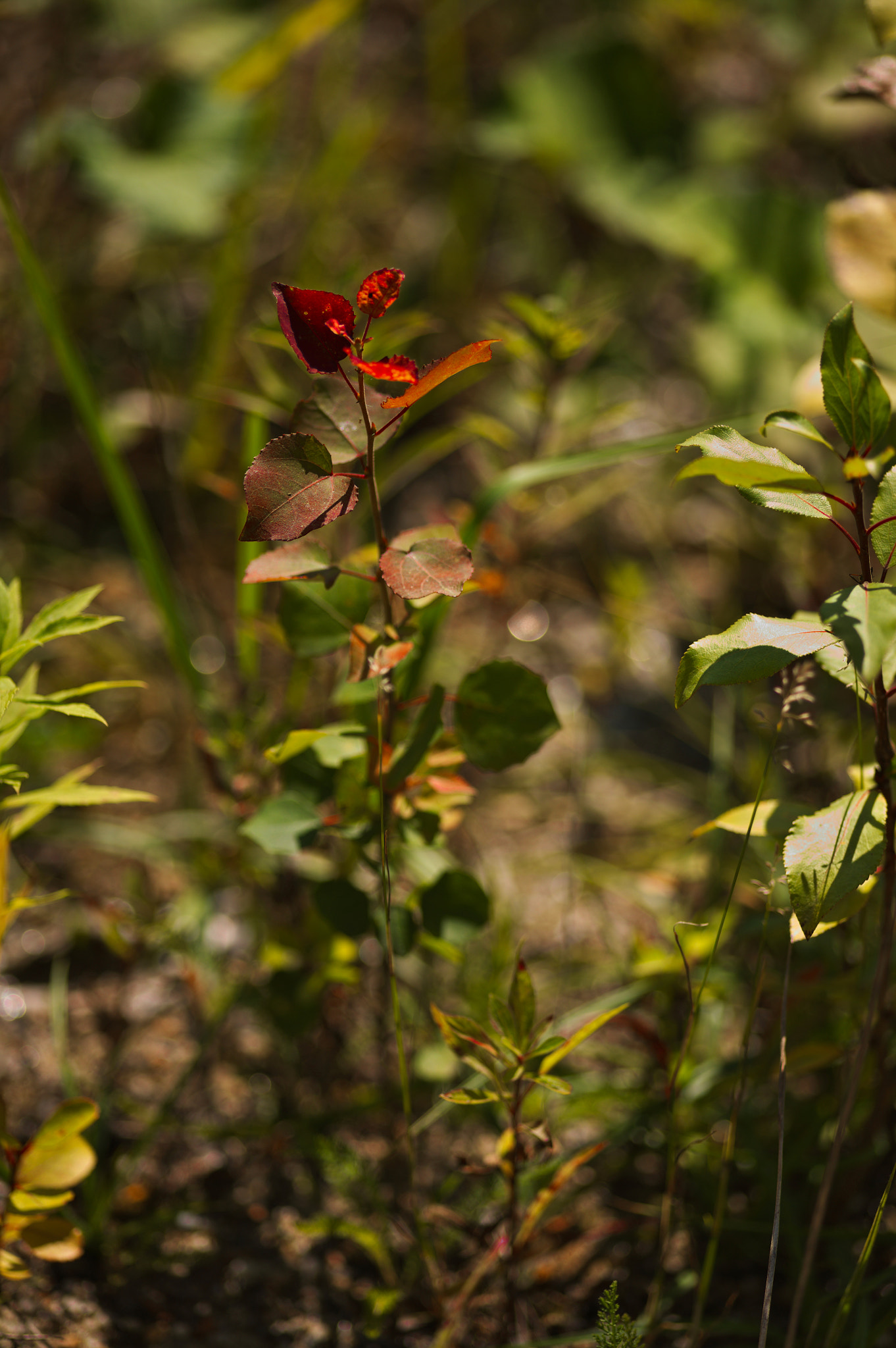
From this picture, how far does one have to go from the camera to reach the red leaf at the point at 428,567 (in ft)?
2.31

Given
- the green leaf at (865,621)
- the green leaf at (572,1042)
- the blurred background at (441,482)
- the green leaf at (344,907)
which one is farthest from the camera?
the blurred background at (441,482)

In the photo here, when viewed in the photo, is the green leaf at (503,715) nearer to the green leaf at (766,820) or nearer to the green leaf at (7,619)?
the green leaf at (766,820)

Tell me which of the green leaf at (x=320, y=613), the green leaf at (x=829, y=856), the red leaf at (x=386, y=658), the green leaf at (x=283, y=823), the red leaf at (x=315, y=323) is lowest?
the green leaf at (x=283, y=823)

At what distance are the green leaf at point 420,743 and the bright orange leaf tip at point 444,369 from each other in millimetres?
248

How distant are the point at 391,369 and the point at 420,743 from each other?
319 mm

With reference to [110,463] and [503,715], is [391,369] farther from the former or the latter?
[110,463]

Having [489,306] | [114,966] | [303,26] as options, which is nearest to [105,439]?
[114,966]

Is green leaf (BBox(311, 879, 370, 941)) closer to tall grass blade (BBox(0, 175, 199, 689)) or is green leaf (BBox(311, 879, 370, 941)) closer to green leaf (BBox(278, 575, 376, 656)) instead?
green leaf (BBox(278, 575, 376, 656))

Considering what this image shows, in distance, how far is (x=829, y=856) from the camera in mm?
708

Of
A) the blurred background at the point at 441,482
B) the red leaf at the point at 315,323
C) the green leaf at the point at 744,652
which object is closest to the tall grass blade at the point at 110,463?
the blurred background at the point at 441,482

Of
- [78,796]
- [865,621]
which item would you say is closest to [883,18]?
[865,621]

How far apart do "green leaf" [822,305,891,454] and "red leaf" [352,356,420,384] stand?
301mm

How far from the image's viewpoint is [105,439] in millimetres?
1223

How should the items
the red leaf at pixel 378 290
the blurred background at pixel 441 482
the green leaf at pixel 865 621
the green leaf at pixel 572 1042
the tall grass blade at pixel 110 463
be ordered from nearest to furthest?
the green leaf at pixel 865 621
the red leaf at pixel 378 290
the green leaf at pixel 572 1042
the blurred background at pixel 441 482
the tall grass blade at pixel 110 463
